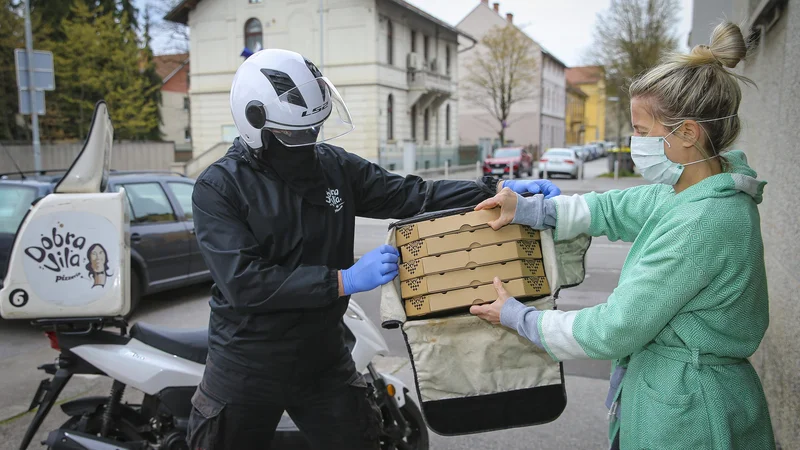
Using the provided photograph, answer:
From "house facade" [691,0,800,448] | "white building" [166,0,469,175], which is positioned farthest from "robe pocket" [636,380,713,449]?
"white building" [166,0,469,175]

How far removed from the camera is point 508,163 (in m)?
30.2

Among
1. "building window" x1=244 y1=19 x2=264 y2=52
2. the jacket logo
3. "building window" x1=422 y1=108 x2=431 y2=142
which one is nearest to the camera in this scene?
the jacket logo

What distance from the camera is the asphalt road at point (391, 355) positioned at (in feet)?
12.9

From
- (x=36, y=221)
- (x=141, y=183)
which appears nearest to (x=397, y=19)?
(x=141, y=183)

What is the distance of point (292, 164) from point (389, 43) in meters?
Answer: 32.3

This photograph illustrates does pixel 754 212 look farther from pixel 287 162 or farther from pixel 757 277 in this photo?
pixel 287 162

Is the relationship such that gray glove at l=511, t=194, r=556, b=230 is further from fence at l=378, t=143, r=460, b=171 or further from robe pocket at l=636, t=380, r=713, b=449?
fence at l=378, t=143, r=460, b=171

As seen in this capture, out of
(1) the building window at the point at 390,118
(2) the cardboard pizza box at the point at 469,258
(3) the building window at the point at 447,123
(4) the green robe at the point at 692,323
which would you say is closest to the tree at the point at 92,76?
(1) the building window at the point at 390,118

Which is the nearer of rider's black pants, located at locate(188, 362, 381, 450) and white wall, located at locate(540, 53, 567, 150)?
rider's black pants, located at locate(188, 362, 381, 450)

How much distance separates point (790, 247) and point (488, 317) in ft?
6.46

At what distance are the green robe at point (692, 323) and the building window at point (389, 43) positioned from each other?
1275 inches

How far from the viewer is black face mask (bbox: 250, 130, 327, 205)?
228 cm

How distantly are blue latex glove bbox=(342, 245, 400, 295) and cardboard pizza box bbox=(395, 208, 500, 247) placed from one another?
0.40ft

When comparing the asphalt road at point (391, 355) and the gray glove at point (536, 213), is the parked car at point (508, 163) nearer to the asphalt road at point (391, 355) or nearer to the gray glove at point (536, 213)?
the asphalt road at point (391, 355)
